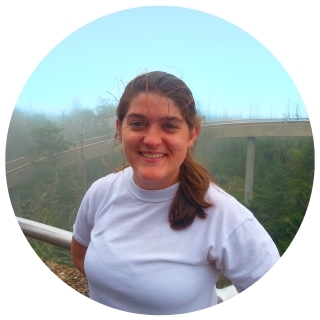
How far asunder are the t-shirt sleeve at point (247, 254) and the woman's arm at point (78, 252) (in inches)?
23.1

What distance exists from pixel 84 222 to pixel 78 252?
0.59 feet

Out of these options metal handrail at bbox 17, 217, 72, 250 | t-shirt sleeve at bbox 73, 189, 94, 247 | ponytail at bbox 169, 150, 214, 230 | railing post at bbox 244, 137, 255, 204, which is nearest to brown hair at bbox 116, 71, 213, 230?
ponytail at bbox 169, 150, 214, 230

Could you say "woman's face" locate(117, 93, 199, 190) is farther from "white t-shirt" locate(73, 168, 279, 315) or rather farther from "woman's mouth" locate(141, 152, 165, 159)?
"white t-shirt" locate(73, 168, 279, 315)

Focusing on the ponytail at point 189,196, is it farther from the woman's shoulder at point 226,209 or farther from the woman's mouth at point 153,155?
the woman's mouth at point 153,155

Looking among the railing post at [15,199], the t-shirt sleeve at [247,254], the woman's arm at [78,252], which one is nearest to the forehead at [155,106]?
the t-shirt sleeve at [247,254]

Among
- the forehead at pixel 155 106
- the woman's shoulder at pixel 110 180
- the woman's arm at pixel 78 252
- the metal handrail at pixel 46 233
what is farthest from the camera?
the metal handrail at pixel 46 233

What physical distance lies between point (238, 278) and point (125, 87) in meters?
0.67

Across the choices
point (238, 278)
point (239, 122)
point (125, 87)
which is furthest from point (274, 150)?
point (125, 87)

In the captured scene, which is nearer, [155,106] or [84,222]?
[155,106]

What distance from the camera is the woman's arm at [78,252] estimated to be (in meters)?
1.25

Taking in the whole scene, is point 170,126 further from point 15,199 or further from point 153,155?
point 15,199

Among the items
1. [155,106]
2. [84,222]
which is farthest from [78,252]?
[155,106]

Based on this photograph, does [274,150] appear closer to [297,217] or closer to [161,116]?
[297,217]

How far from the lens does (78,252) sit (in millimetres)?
1273
